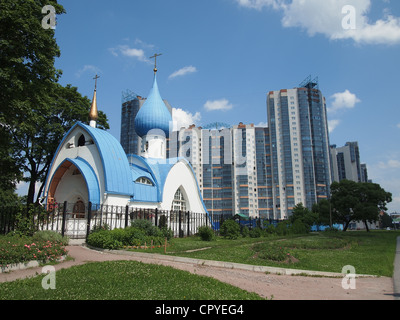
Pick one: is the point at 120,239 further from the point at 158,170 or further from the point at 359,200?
the point at 359,200

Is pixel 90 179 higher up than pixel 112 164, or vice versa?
pixel 112 164

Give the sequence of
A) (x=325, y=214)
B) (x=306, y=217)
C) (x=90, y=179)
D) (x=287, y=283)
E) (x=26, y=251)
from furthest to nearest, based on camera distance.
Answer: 1. (x=325, y=214)
2. (x=306, y=217)
3. (x=90, y=179)
4. (x=26, y=251)
5. (x=287, y=283)

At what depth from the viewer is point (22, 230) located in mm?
13656

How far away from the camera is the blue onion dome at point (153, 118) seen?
82.8 feet

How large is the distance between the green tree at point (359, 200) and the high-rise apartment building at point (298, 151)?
34.9 meters

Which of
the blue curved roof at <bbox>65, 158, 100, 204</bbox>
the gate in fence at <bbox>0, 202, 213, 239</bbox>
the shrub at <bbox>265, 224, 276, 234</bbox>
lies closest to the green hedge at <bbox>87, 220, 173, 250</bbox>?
the gate in fence at <bbox>0, 202, 213, 239</bbox>

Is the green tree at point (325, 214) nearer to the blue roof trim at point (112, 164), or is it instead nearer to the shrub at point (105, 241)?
the blue roof trim at point (112, 164)

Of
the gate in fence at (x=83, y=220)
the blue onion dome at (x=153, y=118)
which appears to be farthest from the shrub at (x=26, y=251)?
the blue onion dome at (x=153, y=118)

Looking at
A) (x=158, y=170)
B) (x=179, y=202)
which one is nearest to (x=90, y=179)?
(x=158, y=170)

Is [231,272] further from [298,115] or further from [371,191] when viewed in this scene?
[298,115]

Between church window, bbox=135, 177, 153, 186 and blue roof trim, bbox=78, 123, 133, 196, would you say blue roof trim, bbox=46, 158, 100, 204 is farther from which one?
church window, bbox=135, 177, 153, 186

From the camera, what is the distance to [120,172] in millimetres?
18734

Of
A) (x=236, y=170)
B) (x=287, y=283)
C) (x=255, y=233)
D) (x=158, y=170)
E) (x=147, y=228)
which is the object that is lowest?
(x=287, y=283)

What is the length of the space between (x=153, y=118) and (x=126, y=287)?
20.7 meters
